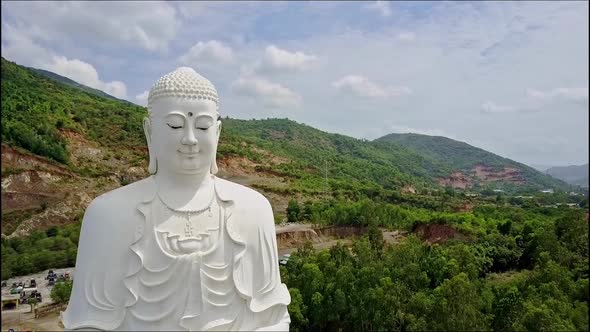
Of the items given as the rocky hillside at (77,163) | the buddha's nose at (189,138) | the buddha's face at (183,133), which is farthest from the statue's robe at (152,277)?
the rocky hillside at (77,163)

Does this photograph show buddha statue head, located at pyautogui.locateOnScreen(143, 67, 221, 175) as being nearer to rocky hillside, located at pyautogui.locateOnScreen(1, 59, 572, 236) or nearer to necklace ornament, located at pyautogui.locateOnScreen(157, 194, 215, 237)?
necklace ornament, located at pyautogui.locateOnScreen(157, 194, 215, 237)

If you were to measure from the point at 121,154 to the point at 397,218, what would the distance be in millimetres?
19499

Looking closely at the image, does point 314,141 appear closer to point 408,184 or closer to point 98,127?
point 408,184

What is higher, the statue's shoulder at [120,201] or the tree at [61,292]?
the statue's shoulder at [120,201]

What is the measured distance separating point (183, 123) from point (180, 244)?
1.06 m

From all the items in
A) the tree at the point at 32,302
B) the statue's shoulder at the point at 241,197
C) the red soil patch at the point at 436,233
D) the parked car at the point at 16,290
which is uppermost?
the statue's shoulder at the point at 241,197

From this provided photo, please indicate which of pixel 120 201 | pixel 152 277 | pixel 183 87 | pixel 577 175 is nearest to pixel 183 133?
pixel 183 87

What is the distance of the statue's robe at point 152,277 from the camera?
4.79 meters

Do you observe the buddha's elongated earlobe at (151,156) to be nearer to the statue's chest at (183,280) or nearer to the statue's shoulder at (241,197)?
the statue's chest at (183,280)

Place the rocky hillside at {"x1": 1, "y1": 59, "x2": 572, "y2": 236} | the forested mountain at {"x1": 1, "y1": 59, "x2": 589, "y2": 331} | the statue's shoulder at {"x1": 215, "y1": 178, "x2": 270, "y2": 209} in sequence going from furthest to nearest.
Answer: the rocky hillside at {"x1": 1, "y1": 59, "x2": 572, "y2": 236}, the forested mountain at {"x1": 1, "y1": 59, "x2": 589, "y2": 331}, the statue's shoulder at {"x1": 215, "y1": 178, "x2": 270, "y2": 209}

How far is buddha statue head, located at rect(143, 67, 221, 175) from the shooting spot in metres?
5.00

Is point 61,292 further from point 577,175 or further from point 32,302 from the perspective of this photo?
point 577,175

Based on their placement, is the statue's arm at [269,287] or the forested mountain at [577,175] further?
the forested mountain at [577,175]

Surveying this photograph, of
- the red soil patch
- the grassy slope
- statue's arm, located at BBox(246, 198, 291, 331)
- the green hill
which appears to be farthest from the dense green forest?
the green hill
